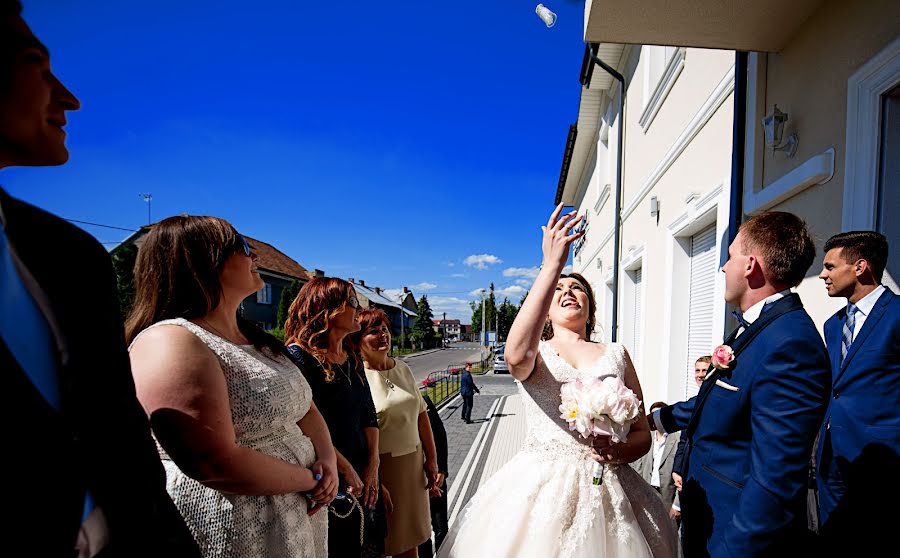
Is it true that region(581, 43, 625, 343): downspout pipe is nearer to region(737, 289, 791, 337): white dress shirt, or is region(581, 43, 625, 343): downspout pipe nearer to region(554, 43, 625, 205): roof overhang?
region(554, 43, 625, 205): roof overhang

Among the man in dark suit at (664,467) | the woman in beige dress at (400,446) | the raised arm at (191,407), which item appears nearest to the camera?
the raised arm at (191,407)

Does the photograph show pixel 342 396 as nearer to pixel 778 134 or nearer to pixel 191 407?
pixel 191 407

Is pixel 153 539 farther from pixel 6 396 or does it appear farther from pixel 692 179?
pixel 692 179

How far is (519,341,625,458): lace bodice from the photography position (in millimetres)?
2148

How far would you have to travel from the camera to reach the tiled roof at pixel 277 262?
116 ft

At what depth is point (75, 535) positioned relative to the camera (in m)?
0.69

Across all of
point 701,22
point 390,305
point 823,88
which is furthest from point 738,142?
point 390,305

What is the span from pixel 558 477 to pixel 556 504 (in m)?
0.12

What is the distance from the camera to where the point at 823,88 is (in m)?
2.73

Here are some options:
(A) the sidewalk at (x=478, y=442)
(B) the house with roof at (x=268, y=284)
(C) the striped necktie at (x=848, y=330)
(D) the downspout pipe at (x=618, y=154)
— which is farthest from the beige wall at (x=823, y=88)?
(B) the house with roof at (x=268, y=284)

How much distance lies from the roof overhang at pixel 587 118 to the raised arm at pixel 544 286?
8.31m

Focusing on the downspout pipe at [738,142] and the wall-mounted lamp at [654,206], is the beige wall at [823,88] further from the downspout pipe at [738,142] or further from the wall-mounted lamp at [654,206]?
the wall-mounted lamp at [654,206]

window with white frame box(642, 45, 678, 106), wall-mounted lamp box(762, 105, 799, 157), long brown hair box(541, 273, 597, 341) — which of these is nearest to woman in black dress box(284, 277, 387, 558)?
long brown hair box(541, 273, 597, 341)

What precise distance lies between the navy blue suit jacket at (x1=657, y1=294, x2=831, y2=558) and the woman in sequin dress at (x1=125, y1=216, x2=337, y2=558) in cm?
154
